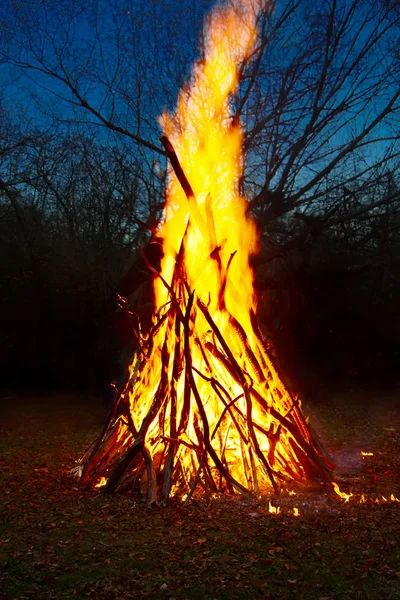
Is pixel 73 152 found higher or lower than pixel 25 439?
higher

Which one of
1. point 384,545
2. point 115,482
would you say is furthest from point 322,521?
point 115,482

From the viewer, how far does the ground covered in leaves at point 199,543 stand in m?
3.10

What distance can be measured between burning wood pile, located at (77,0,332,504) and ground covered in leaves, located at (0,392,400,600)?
300mm

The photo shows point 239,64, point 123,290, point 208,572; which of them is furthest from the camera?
point 123,290

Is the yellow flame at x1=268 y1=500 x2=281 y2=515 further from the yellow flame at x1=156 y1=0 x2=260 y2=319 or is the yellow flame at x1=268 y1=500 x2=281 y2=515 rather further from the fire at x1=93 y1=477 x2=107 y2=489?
the yellow flame at x1=156 y1=0 x2=260 y2=319

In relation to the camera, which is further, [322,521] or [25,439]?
[25,439]

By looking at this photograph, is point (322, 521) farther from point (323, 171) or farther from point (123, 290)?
point (123, 290)

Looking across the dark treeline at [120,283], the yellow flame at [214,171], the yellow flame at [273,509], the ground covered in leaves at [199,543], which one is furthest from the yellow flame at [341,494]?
the dark treeline at [120,283]

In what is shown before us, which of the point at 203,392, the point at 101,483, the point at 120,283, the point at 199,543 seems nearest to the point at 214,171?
the point at 203,392

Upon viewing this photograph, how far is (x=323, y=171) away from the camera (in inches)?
352

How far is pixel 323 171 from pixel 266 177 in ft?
2.90

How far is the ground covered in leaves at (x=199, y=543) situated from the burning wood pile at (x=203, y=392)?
0.98 feet

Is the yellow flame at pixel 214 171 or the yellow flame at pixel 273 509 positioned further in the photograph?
the yellow flame at pixel 214 171

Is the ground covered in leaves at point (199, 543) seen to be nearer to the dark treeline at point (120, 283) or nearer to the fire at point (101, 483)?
the fire at point (101, 483)
